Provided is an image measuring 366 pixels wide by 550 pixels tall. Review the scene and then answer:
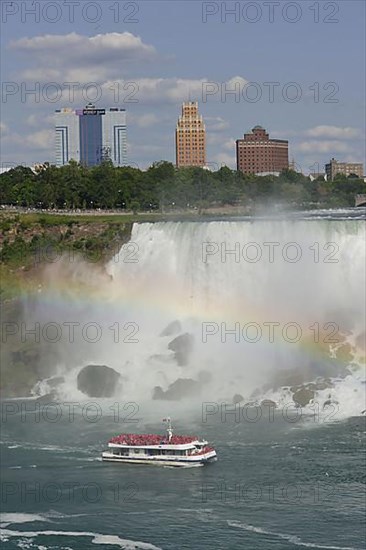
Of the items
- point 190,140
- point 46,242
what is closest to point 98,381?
point 46,242

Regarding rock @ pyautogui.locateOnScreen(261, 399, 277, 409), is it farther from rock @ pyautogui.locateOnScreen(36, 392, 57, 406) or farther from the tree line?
the tree line

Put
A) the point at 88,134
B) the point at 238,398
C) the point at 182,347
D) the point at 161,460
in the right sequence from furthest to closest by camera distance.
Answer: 1. the point at 88,134
2. the point at 182,347
3. the point at 238,398
4. the point at 161,460

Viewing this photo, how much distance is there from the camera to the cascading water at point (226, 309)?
42062mm

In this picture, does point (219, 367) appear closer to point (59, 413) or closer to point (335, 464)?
point (59, 413)

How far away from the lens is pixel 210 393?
4128cm

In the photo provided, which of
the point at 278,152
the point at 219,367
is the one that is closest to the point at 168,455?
the point at 219,367

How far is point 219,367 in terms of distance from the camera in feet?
141

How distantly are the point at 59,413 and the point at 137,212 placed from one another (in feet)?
85.2

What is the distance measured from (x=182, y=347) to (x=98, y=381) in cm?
382

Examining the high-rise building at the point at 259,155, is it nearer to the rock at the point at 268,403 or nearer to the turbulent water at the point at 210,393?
the turbulent water at the point at 210,393

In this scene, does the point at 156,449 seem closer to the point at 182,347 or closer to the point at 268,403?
the point at 268,403

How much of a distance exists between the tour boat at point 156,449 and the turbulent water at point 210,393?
49 centimetres

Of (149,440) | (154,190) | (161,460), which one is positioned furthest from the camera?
(154,190)

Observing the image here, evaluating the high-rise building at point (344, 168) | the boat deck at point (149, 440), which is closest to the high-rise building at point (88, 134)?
the high-rise building at point (344, 168)
